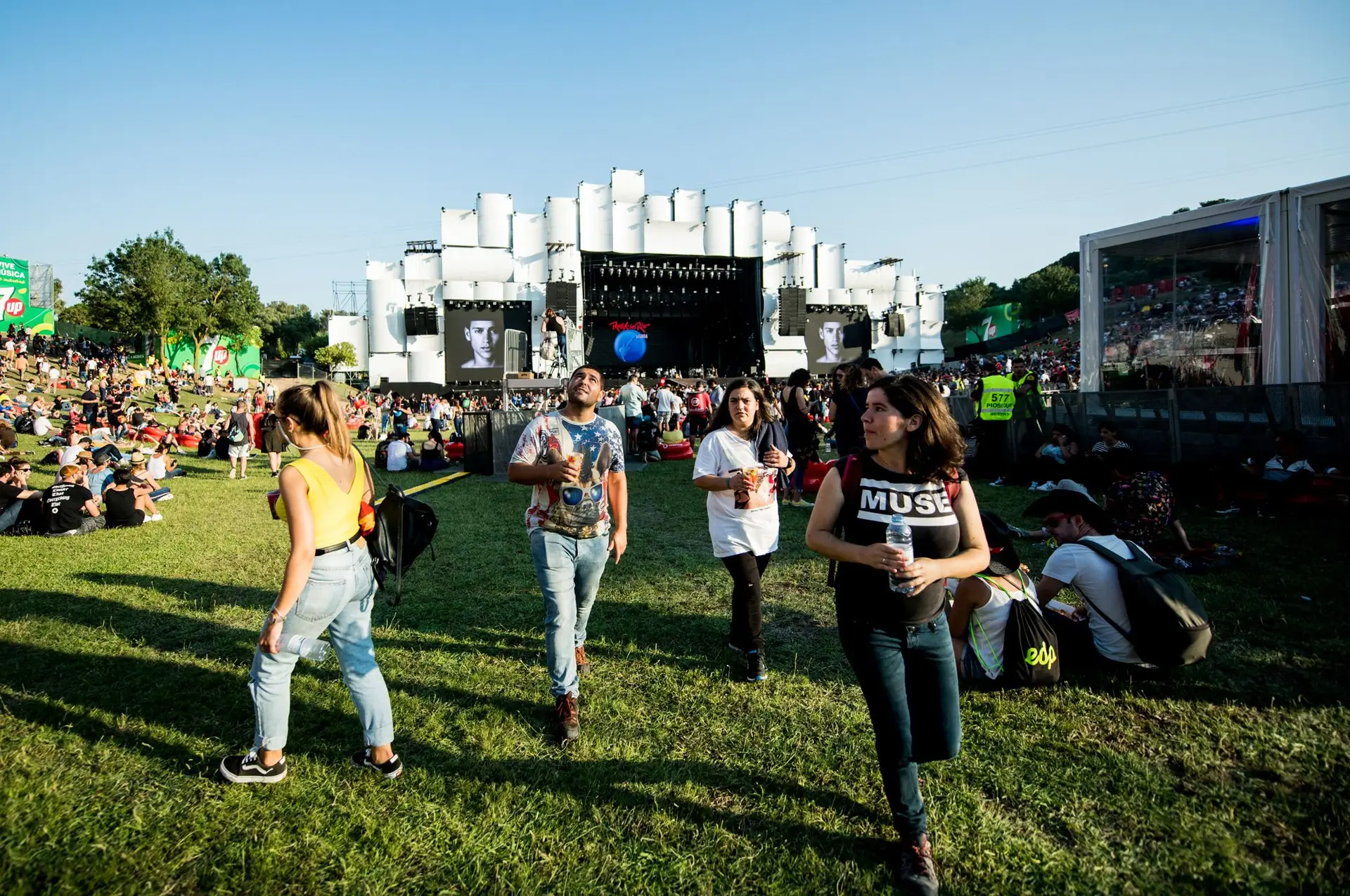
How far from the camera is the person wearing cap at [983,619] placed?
3.69m

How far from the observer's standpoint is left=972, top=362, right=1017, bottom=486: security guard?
1081 cm

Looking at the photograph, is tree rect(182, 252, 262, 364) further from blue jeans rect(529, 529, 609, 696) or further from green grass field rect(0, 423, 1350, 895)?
blue jeans rect(529, 529, 609, 696)

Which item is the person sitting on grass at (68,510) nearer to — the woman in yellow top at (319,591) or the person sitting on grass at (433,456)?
the person sitting on grass at (433,456)

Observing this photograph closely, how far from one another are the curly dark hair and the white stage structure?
30.7 meters

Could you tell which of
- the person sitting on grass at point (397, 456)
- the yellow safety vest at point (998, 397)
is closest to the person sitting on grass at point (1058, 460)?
the yellow safety vest at point (998, 397)

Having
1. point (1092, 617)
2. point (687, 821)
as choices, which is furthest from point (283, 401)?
point (1092, 617)

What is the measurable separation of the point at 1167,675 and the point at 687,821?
9.62 feet

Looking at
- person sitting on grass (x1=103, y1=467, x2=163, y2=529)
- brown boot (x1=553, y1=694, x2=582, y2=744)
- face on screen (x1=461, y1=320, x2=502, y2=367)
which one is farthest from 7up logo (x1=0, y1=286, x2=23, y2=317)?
brown boot (x1=553, y1=694, x2=582, y2=744)

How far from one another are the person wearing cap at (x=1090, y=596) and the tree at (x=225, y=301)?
47713mm

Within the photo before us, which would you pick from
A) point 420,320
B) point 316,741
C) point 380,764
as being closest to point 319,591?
point 380,764

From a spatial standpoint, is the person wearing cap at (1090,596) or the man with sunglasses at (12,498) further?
the man with sunglasses at (12,498)

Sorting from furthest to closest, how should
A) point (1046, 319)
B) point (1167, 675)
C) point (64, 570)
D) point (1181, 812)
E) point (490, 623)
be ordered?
point (1046, 319), point (64, 570), point (490, 623), point (1167, 675), point (1181, 812)

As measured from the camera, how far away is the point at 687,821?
2.78 meters

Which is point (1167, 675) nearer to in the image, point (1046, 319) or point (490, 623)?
point (490, 623)
